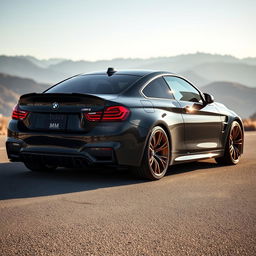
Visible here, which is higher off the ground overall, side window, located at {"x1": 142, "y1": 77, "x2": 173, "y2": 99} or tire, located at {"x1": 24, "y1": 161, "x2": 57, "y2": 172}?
side window, located at {"x1": 142, "y1": 77, "x2": 173, "y2": 99}

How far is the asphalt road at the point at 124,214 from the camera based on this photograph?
12.2 ft

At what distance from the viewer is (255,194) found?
6094 mm

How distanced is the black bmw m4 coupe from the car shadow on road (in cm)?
25

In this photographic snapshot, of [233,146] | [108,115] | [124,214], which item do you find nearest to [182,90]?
[233,146]

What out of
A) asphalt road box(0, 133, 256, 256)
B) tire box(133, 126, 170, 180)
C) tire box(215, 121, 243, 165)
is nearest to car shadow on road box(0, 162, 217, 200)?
asphalt road box(0, 133, 256, 256)

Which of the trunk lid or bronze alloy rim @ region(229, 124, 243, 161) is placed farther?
bronze alloy rim @ region(229, 124, 243, 161)

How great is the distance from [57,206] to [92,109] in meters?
1.60

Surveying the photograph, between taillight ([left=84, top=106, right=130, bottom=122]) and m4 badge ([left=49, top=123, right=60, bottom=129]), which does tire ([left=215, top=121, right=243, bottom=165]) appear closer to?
taillight ([left=84, top=106, right=130, bottom=122])

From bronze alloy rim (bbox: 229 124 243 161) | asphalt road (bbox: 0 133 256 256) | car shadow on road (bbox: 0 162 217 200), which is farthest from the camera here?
bronze alloy rim (bbox: 229 124 243 161)

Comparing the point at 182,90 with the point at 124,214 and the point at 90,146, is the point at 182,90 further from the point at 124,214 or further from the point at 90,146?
the point at 124,214

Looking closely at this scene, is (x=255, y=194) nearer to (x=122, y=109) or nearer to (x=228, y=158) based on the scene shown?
(x=122, y=109)

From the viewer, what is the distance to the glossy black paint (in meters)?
6.34

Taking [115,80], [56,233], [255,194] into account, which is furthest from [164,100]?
[56,233]

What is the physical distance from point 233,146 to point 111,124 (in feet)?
11.4
